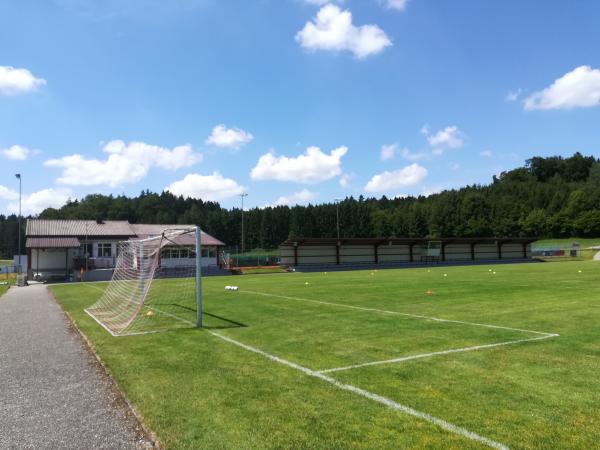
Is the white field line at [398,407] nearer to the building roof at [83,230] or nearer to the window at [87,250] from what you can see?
the building roof at [83,230]

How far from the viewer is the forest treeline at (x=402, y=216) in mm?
118750

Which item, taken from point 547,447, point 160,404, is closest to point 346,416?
point 547,447

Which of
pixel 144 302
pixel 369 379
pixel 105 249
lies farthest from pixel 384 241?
pixel 369 379

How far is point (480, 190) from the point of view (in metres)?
145

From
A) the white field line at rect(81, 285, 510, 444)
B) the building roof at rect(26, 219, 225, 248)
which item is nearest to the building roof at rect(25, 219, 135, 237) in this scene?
the building roof at rect(26, 219, 225, 248)

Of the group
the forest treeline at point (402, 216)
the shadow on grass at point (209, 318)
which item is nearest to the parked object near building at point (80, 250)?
→ the shadow on grass at point (209, 318)

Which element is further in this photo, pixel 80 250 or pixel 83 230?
pixel 83 230

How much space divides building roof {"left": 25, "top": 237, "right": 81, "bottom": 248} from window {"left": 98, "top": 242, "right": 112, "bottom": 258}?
3.18 metres

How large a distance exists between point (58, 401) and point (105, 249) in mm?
46207

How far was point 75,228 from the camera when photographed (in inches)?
1944

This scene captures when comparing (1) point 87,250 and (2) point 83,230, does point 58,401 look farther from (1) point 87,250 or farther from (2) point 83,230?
(2) point 83,230

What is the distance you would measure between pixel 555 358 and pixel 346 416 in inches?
174

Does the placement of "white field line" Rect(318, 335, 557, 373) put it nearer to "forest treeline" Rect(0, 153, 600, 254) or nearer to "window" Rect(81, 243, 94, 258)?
"window" Rect(81, 243, 94, 258)

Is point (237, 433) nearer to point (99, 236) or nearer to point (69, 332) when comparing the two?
point (69, 332)
